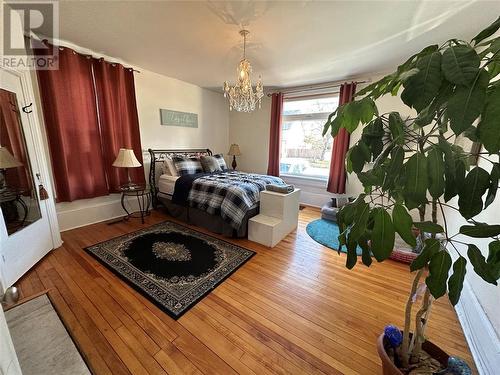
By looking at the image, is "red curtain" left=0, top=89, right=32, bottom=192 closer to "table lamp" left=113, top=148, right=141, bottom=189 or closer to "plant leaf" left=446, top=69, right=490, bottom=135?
"table lamp" left=113, top=148, right=141, bottom=189

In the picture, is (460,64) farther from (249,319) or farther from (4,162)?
(4,162)

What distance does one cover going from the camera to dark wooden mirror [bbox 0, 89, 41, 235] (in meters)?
1.82

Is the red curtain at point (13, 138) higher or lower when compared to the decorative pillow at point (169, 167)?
higher

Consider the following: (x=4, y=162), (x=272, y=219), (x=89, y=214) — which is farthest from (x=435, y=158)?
(x=89, y=214)

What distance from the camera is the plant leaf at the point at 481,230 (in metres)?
0.62

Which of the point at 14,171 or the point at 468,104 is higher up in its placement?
the point at 468,104

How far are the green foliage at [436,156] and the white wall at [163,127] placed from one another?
3535 millimetres

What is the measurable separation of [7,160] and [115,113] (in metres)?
1.52

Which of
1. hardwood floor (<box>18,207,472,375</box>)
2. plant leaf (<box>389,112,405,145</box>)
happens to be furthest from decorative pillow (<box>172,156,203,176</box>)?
plant leaf (<box>389,112,405,145</box>)

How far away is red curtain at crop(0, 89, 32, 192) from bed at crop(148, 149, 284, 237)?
1656 mm

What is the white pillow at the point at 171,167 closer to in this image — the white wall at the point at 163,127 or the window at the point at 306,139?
the white wall at the point at 163,127

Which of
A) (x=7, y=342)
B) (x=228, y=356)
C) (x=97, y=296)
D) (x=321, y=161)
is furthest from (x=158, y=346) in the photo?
(x=321, y=161)

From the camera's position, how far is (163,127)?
3906 millimetres

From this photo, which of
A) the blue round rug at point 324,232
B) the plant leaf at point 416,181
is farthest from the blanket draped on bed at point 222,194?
the plant leaf at point 416,181
